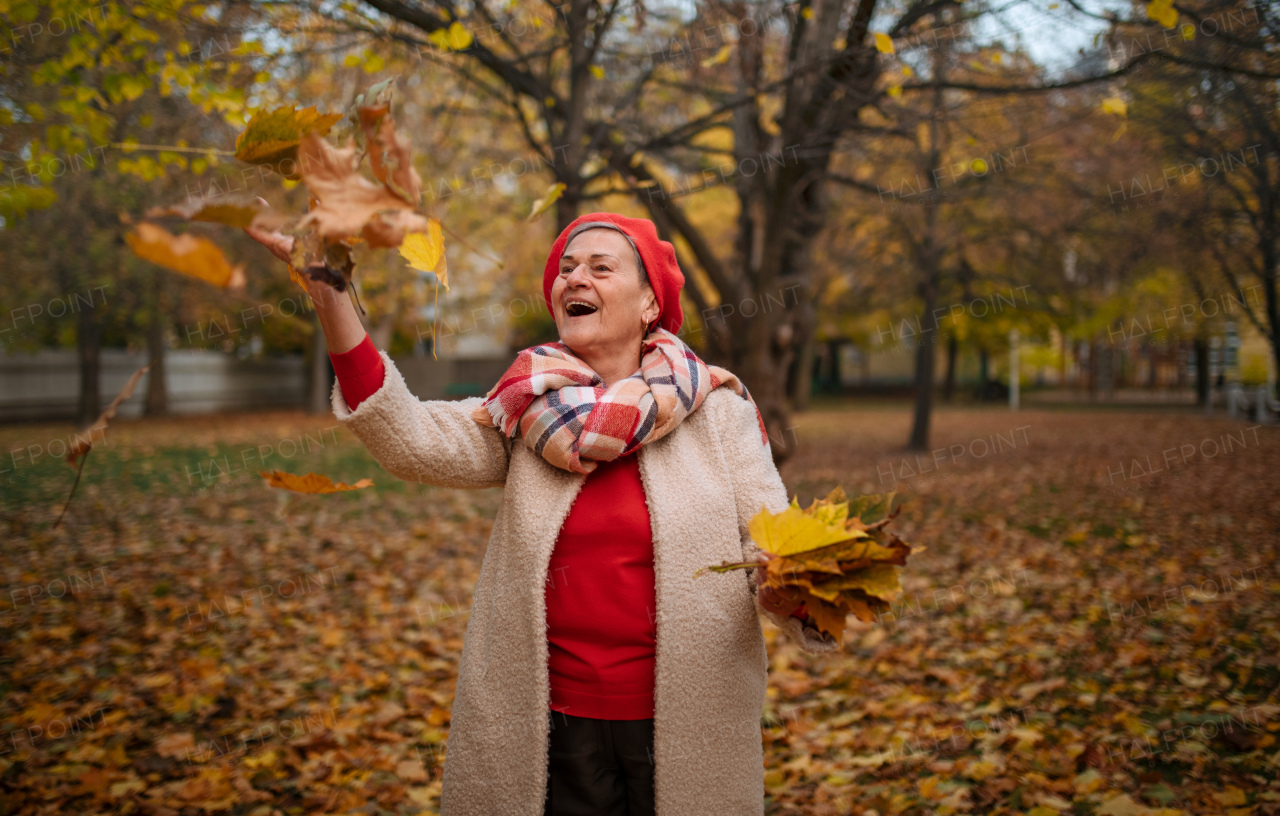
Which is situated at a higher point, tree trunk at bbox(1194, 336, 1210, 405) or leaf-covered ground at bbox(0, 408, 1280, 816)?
tree trunk at bbox(1194, 336, 1210, 405)

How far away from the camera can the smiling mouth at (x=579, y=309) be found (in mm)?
1911

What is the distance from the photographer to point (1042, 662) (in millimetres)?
4527

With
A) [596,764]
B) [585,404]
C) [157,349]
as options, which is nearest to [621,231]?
[585,404]

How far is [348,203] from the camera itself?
1219 mm

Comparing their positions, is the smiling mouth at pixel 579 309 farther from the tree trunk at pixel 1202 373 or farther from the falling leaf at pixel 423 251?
the tree trunk at pixel 1202 373

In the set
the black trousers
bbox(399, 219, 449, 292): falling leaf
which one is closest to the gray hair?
bbox(399, 219, 449, 292): falling leaf

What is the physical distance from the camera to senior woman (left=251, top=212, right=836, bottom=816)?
177cm

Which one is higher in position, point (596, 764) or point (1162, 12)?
point (1162, 12)

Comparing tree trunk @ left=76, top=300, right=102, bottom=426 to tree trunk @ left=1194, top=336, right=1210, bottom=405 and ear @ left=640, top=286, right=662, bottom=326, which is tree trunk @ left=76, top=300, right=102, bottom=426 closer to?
ear @ left=640, top=286, right=662, bottom=326

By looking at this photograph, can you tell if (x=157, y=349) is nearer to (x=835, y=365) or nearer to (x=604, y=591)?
(x=604, y=591)

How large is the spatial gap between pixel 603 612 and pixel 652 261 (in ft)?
2.85

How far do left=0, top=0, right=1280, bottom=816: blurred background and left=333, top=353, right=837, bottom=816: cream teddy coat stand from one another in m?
0.47

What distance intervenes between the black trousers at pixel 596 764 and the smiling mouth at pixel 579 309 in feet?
3.12

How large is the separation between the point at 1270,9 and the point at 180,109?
11.5 meters
